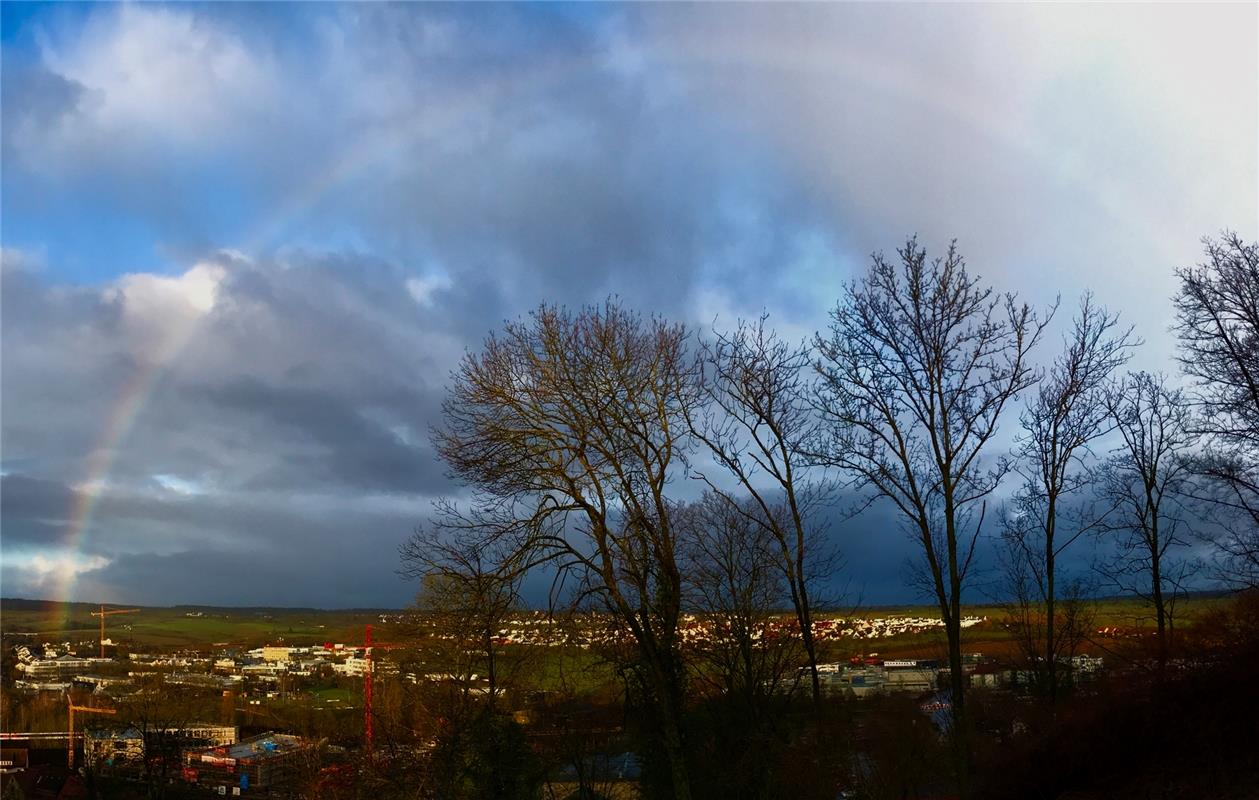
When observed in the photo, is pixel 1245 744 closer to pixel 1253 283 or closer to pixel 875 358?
pixel 875 358

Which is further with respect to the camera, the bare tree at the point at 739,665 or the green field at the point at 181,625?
the green field at the point at 181,625

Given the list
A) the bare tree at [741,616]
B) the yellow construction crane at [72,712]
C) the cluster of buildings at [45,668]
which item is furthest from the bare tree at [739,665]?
the cluster of buildings at [45,668]

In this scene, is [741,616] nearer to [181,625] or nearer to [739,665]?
[739,665]

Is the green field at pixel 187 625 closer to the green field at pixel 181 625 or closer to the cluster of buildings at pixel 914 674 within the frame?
the green field at pixel 181 625

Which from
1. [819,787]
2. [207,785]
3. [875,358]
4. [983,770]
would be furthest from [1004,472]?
[207,785]

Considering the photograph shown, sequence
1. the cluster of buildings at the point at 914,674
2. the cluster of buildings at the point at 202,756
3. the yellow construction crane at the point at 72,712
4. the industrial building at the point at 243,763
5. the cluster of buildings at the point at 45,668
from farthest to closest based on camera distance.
Result: the cluster of buildings at the point at 45,668
the yellow construction crane at the point at 72,712
the cluster of buildings at the point at 202,756
the industrial building at the point at 243,763
the cluster of buildings at the point at 914,674

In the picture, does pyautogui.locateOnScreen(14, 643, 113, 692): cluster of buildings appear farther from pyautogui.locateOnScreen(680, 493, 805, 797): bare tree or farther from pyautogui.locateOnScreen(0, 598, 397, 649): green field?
pyautogui.locateOnScreen(680, 493, 805, 797): bare tree

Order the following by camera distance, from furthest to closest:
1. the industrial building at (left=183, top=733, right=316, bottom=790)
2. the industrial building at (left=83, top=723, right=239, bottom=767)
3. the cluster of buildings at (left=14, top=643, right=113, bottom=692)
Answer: the cluster of buildings at (left=14, top=643, right=113, bottom=692), the industrial building at (left=83, top=723, right=239, bottom=767), the industrial building at (left=183, top=733, right=316, bottom=790)

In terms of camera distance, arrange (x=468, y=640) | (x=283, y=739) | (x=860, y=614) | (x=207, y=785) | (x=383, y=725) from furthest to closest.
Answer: (x=207, y=785) → (x=283, y=739) → (x=383, y=725) → (x=860, y=614) → (x=468, y=640)

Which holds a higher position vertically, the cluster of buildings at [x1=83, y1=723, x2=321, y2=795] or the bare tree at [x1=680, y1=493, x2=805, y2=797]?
the bare tree at [x1=680, y1=493, x2=805, y2=797]

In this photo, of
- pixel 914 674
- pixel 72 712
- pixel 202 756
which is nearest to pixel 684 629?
pixel 914 674

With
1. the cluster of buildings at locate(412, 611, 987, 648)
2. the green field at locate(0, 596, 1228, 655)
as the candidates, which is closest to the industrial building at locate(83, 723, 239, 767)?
the green field at locate(0, 596, 1228, 655)
